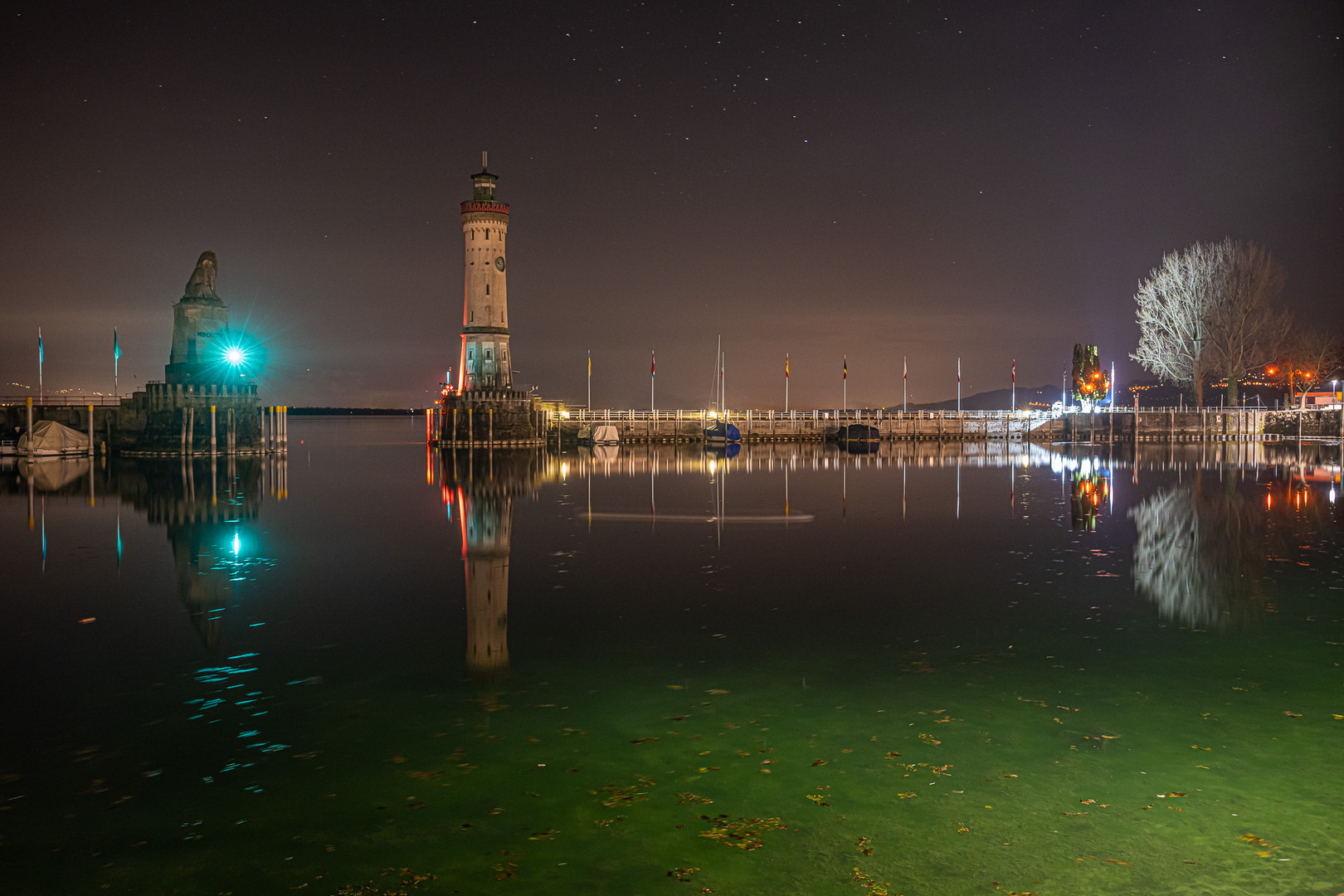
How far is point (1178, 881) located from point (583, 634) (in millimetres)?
8343

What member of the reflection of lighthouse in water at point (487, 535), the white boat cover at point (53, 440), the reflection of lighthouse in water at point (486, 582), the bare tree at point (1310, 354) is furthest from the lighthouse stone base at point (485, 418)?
the bare tree at point (1310, 354)

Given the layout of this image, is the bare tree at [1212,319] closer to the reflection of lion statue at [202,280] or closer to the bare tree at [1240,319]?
the bare tree at [1240,319]

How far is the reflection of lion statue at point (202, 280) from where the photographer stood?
59969 mm

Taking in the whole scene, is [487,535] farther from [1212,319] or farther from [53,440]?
[1212,319]

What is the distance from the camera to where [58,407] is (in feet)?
207

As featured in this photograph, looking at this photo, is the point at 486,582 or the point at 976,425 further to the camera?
the point at 976,425

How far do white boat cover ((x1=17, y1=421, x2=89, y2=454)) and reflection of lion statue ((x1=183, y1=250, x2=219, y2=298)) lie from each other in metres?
11.6

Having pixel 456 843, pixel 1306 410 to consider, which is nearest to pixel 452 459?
pixel 456 843

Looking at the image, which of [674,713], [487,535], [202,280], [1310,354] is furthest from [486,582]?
[1310,354]

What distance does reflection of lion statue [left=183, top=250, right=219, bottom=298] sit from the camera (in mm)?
59969

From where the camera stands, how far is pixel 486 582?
17.3 metres

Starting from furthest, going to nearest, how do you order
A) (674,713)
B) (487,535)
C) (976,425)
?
1. (976,425)
2. (487,535)
3. (674,713)

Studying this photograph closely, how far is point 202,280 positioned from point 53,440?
534 inches

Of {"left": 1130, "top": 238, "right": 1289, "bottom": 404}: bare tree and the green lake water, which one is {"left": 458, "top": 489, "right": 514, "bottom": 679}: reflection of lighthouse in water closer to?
the green lake water
